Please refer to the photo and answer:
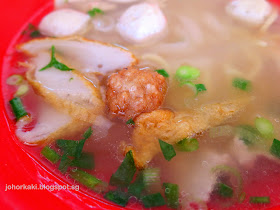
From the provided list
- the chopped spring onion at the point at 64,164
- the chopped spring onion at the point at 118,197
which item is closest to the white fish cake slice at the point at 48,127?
the chopped spring onion at the point at 64,164

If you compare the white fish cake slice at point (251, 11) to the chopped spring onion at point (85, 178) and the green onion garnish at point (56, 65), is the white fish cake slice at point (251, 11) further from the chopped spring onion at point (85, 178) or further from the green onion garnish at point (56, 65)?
the chopped spring onion at point (85, 178)

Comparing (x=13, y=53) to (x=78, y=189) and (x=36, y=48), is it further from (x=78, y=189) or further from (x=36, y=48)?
(x=78, y=189)

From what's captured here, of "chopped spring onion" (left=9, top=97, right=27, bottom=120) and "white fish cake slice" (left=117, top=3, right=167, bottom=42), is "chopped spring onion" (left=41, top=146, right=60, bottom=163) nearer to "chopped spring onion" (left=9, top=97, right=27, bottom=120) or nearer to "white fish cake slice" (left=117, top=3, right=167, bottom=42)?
"chopped spring onion" (left=9, top=97, right=27, bottom=120)

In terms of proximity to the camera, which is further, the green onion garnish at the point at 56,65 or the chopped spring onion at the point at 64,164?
the green onion garnish at the point at 56,65

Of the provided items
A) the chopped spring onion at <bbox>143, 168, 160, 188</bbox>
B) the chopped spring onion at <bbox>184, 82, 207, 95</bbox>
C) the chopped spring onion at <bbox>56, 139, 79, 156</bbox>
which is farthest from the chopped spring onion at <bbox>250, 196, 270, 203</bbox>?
the chopped spring onion at <bbox>56, 139, 79, 156</bbox>

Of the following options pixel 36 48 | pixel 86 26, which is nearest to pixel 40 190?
pixel 36 48

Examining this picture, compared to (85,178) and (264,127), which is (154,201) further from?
(264,127)

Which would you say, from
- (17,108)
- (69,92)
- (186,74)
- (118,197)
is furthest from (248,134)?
(17,108)
